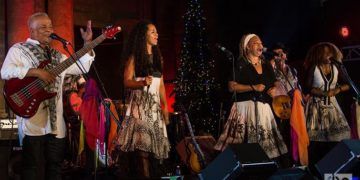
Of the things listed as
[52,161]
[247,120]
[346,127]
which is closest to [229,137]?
[247,120]

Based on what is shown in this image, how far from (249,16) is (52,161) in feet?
37.8

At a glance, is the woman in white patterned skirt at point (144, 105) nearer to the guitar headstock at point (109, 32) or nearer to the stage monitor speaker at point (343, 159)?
the guitar headstock at point (109, 32)

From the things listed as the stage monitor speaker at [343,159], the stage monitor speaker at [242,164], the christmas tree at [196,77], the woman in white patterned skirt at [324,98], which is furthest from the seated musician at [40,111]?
the christmas tree at [196,77]

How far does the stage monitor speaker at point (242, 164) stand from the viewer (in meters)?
5.06

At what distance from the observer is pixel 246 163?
5.03 meters

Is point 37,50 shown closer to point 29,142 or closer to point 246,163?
point 29,142

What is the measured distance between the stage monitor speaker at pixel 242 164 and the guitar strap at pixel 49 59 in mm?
1613

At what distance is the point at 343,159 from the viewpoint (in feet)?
18.7

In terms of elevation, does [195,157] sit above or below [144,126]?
below

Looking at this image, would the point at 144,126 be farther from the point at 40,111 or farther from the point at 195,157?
the point at 195,157

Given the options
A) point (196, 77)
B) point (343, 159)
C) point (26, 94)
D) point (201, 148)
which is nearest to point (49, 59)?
point (26, 94)

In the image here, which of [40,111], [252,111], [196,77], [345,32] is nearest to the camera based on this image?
[40,111]

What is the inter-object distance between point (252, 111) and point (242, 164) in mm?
2011

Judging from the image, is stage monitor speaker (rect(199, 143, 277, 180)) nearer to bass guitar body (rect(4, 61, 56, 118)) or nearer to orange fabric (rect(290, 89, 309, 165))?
bass guitar body (rect(4, 61, 56, 118))
